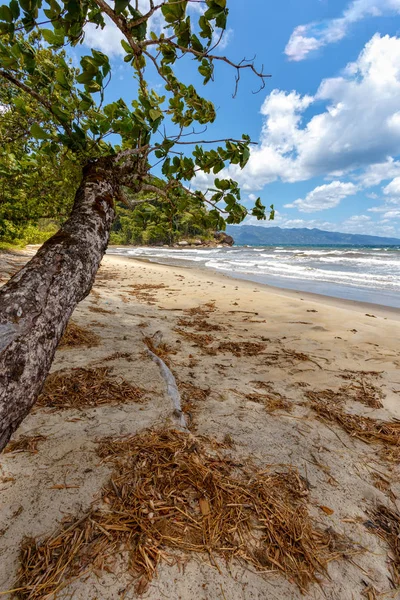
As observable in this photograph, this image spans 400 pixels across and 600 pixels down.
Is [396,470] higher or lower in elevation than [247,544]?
lower

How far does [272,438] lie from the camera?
195cm

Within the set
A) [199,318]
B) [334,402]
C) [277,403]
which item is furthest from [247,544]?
[199,318]

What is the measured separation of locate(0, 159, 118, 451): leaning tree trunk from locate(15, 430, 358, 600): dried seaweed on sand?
53 cm

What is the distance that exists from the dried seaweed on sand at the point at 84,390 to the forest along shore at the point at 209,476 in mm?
14

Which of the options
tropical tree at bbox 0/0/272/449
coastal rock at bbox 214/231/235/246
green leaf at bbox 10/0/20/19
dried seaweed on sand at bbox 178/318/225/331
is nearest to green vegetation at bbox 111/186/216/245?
tropical tree at bbox 0/0/272/449

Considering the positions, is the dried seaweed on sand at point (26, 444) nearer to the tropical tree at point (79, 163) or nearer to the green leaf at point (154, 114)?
the tropical tree at point (79, 163)

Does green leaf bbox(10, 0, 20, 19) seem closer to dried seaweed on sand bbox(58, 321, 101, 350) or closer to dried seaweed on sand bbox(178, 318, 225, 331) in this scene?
dried seaweed on sand bbox(58, 321, 101, 350)

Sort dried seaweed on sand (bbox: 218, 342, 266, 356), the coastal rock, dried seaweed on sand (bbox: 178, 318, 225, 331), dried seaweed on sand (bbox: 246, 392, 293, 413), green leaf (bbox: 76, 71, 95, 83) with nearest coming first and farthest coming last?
green leaf (bbox: 76, 71, 95, 83)
dried seaweed on sand (bbox: 246, 392, 293, 413)
dried seaweed on sand (bbox: 218, 342, 266, 356)
dried seaweed on sand (bbox: 178, 318, 225, 331)
the coastal rock

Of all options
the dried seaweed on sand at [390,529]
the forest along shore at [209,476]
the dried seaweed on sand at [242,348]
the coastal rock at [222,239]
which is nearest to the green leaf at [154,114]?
the forest along shore at [209,476]

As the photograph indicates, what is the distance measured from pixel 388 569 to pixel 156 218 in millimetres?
2808

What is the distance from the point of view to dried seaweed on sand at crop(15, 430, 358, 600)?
1.01m

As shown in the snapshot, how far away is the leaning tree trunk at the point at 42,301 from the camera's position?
90 cm

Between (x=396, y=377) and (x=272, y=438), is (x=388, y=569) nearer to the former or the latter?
(x=272, y=438)

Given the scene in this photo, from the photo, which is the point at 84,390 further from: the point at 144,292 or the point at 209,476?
the point at 144,292
